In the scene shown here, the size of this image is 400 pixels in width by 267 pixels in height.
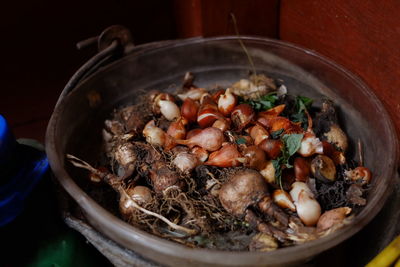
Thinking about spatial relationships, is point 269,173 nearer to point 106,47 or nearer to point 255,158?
point 255,158

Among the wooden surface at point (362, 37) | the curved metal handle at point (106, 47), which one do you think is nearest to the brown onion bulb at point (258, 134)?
the wooden surface at point (362, 37)

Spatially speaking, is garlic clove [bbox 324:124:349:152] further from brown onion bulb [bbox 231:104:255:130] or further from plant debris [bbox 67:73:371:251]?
brown onion bulb [bbox 231:104:255:130]

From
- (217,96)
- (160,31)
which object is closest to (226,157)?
(217,96)

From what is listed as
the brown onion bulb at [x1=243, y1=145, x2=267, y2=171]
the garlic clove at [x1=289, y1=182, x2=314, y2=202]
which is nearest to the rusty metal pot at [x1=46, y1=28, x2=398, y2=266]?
the garlic clove at [x1=289, y1=182, x2=314, y2=202]

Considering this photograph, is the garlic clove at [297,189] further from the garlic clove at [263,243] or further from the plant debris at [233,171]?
the garlic clove at [263,243]

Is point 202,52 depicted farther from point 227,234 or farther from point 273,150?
point 227,234

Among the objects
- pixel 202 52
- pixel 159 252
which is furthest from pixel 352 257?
pixel 202 52
